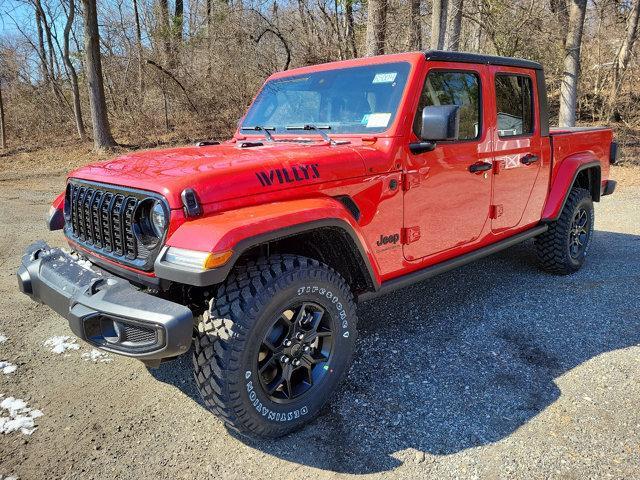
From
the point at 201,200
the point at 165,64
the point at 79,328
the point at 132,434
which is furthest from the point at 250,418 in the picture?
the point at 165,64

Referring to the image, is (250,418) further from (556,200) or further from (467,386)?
(556,200)

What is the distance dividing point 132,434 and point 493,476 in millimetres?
1792

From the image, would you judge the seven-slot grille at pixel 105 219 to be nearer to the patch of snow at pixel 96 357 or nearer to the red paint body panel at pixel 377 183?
the red paint body panel at pixel 377 183

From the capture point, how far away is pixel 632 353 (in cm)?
333

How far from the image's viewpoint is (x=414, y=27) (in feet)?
41.9

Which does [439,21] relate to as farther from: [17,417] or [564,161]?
[17,417]

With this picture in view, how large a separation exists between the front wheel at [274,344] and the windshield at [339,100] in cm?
113

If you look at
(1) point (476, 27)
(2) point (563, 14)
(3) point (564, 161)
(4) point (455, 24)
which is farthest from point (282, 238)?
(1) point (476, 27)

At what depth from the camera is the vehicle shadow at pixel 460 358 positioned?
2.56 m

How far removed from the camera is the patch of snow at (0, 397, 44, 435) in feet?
8.60

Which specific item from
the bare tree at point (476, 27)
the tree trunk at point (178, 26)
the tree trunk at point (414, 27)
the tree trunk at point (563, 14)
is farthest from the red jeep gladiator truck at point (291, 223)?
the tree trunk at point (178, 26)

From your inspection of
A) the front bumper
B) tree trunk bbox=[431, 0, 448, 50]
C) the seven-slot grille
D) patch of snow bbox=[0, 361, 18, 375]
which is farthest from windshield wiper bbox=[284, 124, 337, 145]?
tree trunk bbox=[431, 0, 448, 50]

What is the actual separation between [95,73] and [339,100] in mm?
12117

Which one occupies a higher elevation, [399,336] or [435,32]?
[435,32]
